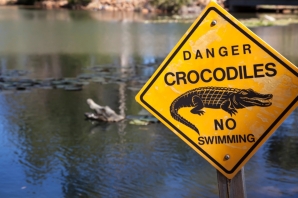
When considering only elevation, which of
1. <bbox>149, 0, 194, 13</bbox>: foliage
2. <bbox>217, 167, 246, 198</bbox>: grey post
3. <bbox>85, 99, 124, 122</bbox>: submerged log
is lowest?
<bbox>149, 0, 194, 13</bbox>: foliage

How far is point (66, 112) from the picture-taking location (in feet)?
31.6

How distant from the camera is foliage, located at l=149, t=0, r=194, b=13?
49312 millimetres

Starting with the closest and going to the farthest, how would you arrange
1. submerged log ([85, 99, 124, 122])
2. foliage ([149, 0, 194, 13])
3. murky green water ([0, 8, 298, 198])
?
1. murky green water ([0, 8, 298, 198])
2. submerged log ([85, 99, 124, 122])
3. foliage ([149, 0, 194, 13])

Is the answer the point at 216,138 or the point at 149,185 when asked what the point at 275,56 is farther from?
the point at 149,185

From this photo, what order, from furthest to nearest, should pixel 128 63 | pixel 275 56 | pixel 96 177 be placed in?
pixel 128 63 < pixel 96 177 < pixel 275 56

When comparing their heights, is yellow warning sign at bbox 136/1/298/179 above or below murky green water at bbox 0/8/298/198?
above

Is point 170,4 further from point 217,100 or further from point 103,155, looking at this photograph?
point 217,100

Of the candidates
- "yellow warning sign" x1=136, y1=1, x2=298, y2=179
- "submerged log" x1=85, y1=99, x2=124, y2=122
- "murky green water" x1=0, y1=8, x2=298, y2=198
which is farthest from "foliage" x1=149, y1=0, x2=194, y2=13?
"yellow warning sign" x1=136, y1=1, x2=298, y2=179

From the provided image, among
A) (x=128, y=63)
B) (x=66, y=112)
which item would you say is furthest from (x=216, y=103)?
(x=128, y=63)

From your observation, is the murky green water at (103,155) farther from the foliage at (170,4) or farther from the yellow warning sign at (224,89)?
the foliage at (170,4)

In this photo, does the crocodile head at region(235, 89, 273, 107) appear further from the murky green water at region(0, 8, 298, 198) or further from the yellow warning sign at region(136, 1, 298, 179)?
the murky green water at region(0, 8, 298, 198)

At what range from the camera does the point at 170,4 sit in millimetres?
50281

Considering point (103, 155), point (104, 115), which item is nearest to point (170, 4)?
point (104, 115)

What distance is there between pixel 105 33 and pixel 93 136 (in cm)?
2017
